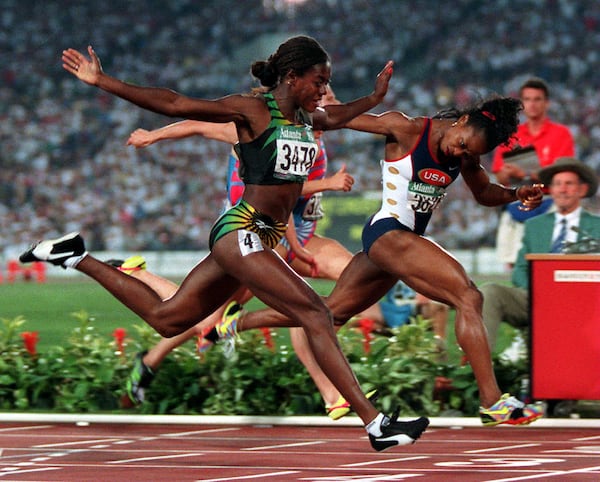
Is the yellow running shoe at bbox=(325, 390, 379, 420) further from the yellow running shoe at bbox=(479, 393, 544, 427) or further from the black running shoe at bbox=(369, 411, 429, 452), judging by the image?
the black running shoe at bbox=(369, 411, 429, 452)

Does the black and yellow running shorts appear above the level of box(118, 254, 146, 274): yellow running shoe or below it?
above

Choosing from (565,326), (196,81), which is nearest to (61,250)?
(565,326)

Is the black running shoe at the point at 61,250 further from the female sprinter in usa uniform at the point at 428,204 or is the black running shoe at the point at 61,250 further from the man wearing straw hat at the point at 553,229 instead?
the man wearing straw hat at the point at 553,229

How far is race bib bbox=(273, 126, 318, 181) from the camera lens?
6094mm

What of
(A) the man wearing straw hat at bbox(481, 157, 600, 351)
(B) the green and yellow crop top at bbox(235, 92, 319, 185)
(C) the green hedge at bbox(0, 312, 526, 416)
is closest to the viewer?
(B) the green and yellow crop top at bbox(235, 92, 319, 185)

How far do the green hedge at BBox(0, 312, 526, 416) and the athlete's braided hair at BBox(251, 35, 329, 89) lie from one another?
2.40m

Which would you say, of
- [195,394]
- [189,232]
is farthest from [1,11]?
[195,394]

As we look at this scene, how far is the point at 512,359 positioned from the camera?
27.5ft

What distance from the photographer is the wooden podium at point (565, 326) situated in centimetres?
750

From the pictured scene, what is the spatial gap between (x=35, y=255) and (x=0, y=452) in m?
1.04

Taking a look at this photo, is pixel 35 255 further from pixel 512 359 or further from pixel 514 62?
pixel 514 62

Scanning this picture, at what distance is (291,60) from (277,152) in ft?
1.49

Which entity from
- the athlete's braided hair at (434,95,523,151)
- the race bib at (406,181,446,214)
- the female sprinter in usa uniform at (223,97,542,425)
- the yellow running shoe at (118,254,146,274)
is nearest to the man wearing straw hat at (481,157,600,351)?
the female sprinter in usa uniform at (223,97,542,425)

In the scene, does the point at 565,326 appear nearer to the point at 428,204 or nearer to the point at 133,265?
the point at 428,204
